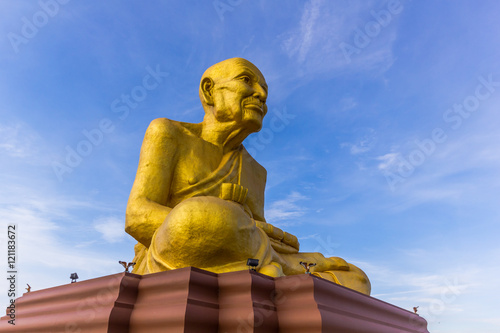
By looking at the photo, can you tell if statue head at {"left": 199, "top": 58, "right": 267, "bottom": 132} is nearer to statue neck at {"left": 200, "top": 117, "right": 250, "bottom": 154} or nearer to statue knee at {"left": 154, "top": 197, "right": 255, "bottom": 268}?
statue neck at {"left": 200, "top": 117, "right": 250, "bottom": 154}

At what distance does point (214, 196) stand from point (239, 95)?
124 centimetres

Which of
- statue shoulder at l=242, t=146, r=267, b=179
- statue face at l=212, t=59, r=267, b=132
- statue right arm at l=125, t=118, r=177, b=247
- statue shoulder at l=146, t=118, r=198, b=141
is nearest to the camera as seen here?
statue right arm at l=125, t=118, r=177, b=247

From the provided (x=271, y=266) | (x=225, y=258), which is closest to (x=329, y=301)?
(x=271, y=266)

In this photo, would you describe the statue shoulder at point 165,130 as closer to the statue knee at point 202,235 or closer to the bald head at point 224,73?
the bald head at point 224,73

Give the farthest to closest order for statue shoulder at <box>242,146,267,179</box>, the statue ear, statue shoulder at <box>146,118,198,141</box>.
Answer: statue shoulder at <box>242,146,267,179</box>, the statue ear, statue shoulder at <box>146,118,198,141</box>

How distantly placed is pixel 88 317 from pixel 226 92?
279cm

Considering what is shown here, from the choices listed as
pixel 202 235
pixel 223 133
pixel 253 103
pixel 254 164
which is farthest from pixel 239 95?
pixel 202 235

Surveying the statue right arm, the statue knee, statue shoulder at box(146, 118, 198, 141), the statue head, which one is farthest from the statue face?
the statue knee

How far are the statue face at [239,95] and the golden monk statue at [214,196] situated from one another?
1 centimetres

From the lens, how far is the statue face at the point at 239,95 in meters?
4.76

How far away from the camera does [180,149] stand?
459cm

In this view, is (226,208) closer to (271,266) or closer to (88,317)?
(271,266)

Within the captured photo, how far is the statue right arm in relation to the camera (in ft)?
12.9

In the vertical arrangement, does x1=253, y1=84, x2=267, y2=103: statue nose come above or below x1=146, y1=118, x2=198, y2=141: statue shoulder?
above
